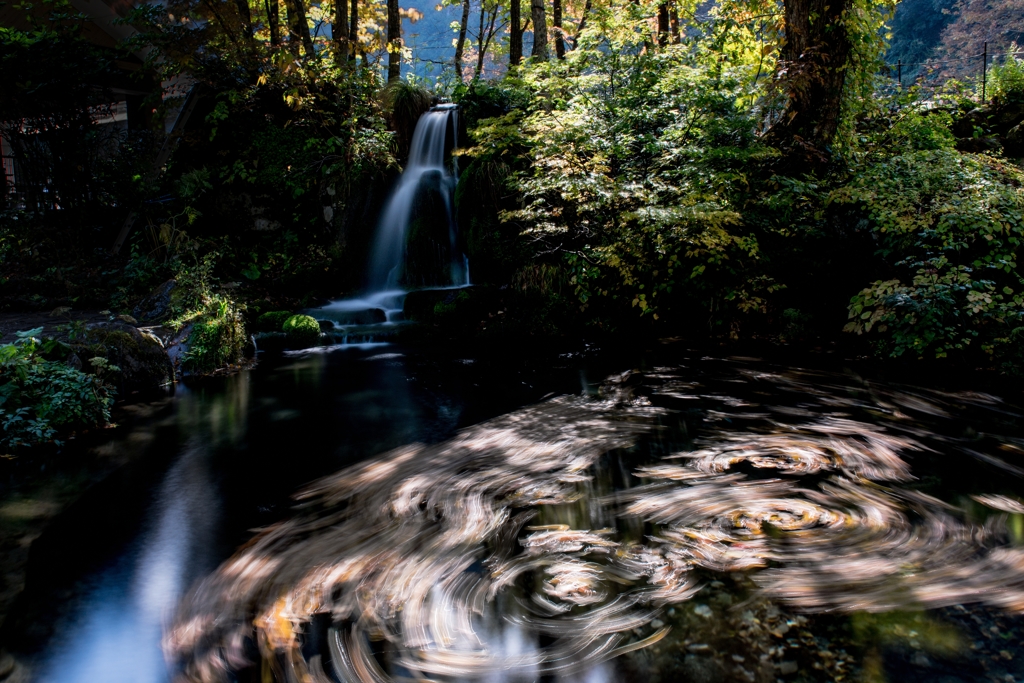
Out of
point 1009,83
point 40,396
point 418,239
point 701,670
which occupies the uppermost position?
point 1009,83

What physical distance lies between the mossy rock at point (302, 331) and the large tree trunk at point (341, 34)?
6.83 meters

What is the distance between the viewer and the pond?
275 centimetres

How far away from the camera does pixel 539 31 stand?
13.0 meters

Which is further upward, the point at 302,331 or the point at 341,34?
the point at 341,34

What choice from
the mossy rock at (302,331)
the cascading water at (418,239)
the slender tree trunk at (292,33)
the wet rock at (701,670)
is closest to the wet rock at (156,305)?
the mossy rock at (302,331)

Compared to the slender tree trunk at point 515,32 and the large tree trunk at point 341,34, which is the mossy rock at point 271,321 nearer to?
the large tree trunk at point 341,34

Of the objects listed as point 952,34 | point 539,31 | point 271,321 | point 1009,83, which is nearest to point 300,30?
point 539,31

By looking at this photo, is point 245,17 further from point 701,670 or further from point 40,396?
point 701,670

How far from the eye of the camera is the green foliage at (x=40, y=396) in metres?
5.45

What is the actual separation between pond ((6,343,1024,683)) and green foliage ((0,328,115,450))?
45 centimetres

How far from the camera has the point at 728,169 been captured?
8477mm

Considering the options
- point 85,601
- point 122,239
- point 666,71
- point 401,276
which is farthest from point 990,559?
point 122,239

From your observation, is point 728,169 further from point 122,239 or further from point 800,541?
point 122,239

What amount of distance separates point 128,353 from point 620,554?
21.2ft
